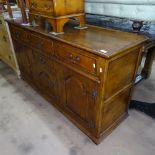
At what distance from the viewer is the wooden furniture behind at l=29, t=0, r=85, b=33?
1.18 metres

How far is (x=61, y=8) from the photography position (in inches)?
46.7

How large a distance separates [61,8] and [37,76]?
0.83m

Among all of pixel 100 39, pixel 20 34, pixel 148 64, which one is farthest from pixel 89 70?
pixel 148 64

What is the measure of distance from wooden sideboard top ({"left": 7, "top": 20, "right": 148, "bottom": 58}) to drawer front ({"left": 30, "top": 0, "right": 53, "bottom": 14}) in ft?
0.53

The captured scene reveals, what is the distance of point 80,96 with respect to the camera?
1.23m

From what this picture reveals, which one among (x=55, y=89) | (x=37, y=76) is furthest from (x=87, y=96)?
(x=37, y=76)

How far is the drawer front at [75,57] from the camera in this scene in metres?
0.99

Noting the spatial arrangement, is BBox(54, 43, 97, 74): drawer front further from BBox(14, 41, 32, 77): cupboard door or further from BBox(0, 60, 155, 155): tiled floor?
BBox(0, 60, 155, 155): tiled floor

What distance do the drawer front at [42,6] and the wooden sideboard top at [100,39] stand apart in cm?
16

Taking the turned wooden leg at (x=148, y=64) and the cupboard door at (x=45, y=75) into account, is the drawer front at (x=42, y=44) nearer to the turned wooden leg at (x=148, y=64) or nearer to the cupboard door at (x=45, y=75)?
the cupboard door at (x=45, y=75)

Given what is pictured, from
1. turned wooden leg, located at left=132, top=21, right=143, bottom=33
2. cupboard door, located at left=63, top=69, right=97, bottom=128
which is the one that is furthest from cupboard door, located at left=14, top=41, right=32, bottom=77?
turned wooden leg, located at left=132, top=21, right=143, bottom=33

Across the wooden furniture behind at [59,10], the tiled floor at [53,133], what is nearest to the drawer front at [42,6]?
the wooden furniture behind at [59,10]

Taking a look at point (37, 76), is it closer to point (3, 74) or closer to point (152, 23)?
point (3, 74)

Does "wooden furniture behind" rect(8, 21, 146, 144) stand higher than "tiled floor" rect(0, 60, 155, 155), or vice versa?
"wooden furniture behind" rect(8, 21, 146, 144)
